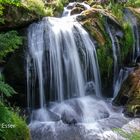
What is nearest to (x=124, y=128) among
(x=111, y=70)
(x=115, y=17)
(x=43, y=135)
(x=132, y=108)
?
(x=132, y=108)

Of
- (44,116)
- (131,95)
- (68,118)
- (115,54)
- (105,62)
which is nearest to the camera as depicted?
(68,118)

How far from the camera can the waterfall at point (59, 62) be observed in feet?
31.6

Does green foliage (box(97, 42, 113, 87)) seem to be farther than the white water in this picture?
No

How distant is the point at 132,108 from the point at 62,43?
298 cm

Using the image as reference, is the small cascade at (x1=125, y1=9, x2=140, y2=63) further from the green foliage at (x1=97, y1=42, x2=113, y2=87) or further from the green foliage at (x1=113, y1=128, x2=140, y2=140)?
the green foliage at (x1=113, y1=128, x2=140, y2=140)

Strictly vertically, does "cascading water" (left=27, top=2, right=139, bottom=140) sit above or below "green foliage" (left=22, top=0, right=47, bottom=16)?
below

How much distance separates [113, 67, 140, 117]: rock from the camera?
9.06 meters

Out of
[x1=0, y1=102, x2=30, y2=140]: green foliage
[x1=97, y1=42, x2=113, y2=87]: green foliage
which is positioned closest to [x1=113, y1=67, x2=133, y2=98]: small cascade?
[x1=97, y1=42, x2=113, y2=87]: green foliage

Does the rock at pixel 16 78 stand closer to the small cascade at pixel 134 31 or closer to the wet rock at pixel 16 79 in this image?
the wet rock at pixel 16 79

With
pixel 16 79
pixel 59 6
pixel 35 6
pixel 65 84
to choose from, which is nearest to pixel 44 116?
pixel 16 79

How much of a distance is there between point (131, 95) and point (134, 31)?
4148mm

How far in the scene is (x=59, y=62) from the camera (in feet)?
32.9

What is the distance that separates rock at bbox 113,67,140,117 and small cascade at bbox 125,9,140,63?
6.02 ft

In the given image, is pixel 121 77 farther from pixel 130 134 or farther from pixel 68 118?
pixel 130 134
